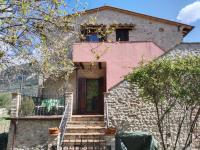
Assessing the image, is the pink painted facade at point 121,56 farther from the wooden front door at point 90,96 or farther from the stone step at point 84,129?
the stone step at point 84,129

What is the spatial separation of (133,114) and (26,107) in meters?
5.30

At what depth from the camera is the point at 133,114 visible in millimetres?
13484

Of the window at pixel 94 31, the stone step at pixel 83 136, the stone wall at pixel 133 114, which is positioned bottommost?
the stone step at pixel 83 136

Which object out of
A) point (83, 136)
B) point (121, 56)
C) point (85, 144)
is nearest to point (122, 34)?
point (121, 56)

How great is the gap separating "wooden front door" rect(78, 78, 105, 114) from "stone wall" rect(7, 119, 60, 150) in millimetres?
3875

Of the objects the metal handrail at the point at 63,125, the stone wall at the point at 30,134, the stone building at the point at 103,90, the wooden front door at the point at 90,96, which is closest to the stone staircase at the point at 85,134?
the stone building at the point at 103,90

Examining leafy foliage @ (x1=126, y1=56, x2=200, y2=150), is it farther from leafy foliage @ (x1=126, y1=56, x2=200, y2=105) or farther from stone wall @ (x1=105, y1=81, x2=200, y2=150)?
stone wall @ (x1=105, y1=81, x2=200, y2=150)

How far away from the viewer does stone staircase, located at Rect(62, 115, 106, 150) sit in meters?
11.4

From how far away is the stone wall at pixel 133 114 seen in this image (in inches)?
511

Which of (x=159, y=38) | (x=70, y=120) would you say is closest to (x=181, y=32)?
(x=159, y=38)

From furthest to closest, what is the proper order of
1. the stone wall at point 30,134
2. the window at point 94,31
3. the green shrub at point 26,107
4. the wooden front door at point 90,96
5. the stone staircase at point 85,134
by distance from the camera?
the wooden front door at point 90,96
the green shrub at point 26,107
the stone wall at point 30,134
the stone staircase at point 85,134
the window at point 94,31

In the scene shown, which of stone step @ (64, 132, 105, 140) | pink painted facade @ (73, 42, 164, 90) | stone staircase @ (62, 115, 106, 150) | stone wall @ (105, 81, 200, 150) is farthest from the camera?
pink painted facade @ (73, 42, 164, 90)

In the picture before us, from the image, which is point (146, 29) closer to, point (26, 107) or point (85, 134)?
point (26, 107)

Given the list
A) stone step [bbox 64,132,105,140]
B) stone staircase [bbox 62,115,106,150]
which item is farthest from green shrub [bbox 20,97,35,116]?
stone step [bbox 64,132,105,140]
